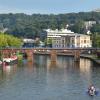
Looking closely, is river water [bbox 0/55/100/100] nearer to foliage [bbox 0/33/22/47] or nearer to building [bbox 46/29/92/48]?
foliage [bbox 0/33/22/47]

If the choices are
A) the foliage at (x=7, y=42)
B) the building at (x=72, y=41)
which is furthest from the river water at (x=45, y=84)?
the building at (x=72, y=41)

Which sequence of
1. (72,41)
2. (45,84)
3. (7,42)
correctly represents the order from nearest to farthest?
(45,84)
(7,42)
(72,41)

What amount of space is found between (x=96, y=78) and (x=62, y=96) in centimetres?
1743

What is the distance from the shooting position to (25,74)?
2840 inches

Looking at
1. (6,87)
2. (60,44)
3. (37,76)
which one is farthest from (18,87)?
(60,44)

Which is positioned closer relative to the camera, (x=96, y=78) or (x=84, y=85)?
(x=84, y=85)

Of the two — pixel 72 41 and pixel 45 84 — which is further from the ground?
pixel 72 41

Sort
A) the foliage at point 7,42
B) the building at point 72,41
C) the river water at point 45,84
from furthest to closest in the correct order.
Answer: the building at point 72,41 < the foliage at point 7,42 < the river water at point 45,84

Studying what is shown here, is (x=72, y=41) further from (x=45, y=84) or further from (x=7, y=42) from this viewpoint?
(x=45, y=84)

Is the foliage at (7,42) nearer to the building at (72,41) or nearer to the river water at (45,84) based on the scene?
the river water at (45,84)

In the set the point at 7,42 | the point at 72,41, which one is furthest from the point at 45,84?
the point at 72,41

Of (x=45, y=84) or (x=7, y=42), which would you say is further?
(x=7, y=42)

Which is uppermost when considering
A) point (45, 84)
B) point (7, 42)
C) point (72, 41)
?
point (7, 42)

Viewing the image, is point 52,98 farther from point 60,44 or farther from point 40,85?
point 60,44
